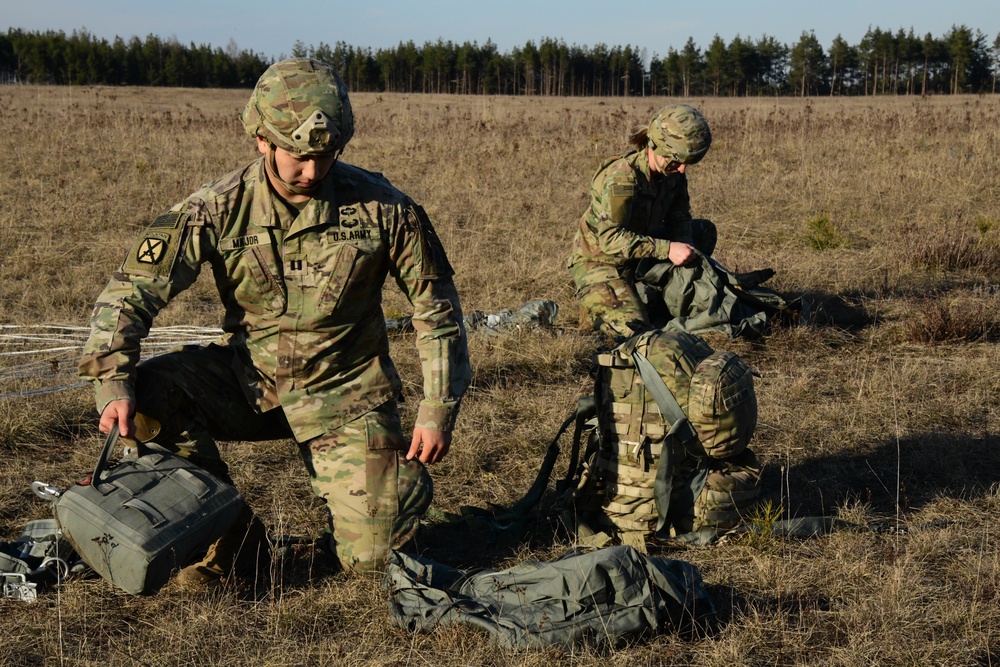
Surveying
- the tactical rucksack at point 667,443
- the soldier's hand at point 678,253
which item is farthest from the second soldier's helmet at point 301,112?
the soldier's hand at point 678,253

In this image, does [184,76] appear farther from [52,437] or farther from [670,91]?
[52,437]

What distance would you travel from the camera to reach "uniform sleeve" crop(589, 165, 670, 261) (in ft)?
19.5

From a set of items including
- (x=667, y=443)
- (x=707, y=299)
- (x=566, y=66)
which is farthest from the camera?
(x=566, y=66)

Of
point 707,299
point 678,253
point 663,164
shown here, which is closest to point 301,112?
point 663,164

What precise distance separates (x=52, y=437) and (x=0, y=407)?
12.7 inches

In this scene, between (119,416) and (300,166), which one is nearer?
(119,416)

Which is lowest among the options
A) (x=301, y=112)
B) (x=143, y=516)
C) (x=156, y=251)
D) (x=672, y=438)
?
(x=143, y=516)

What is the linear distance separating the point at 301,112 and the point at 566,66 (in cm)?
6495

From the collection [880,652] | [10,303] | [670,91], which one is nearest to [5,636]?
[880,652]

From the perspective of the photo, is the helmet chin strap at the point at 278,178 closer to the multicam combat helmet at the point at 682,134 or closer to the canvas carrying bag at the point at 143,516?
the canvas carrying bag at the point at 143,516

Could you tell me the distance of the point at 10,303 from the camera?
7258 millimetres

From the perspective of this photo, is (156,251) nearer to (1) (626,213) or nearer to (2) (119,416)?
(2) (119,416)

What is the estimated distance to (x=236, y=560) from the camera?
11.6 ft

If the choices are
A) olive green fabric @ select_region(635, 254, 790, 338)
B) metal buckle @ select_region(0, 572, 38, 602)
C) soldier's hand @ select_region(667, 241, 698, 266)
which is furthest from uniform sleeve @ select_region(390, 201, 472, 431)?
olive green fabric @ select_region(635, 254, 790, 338)
